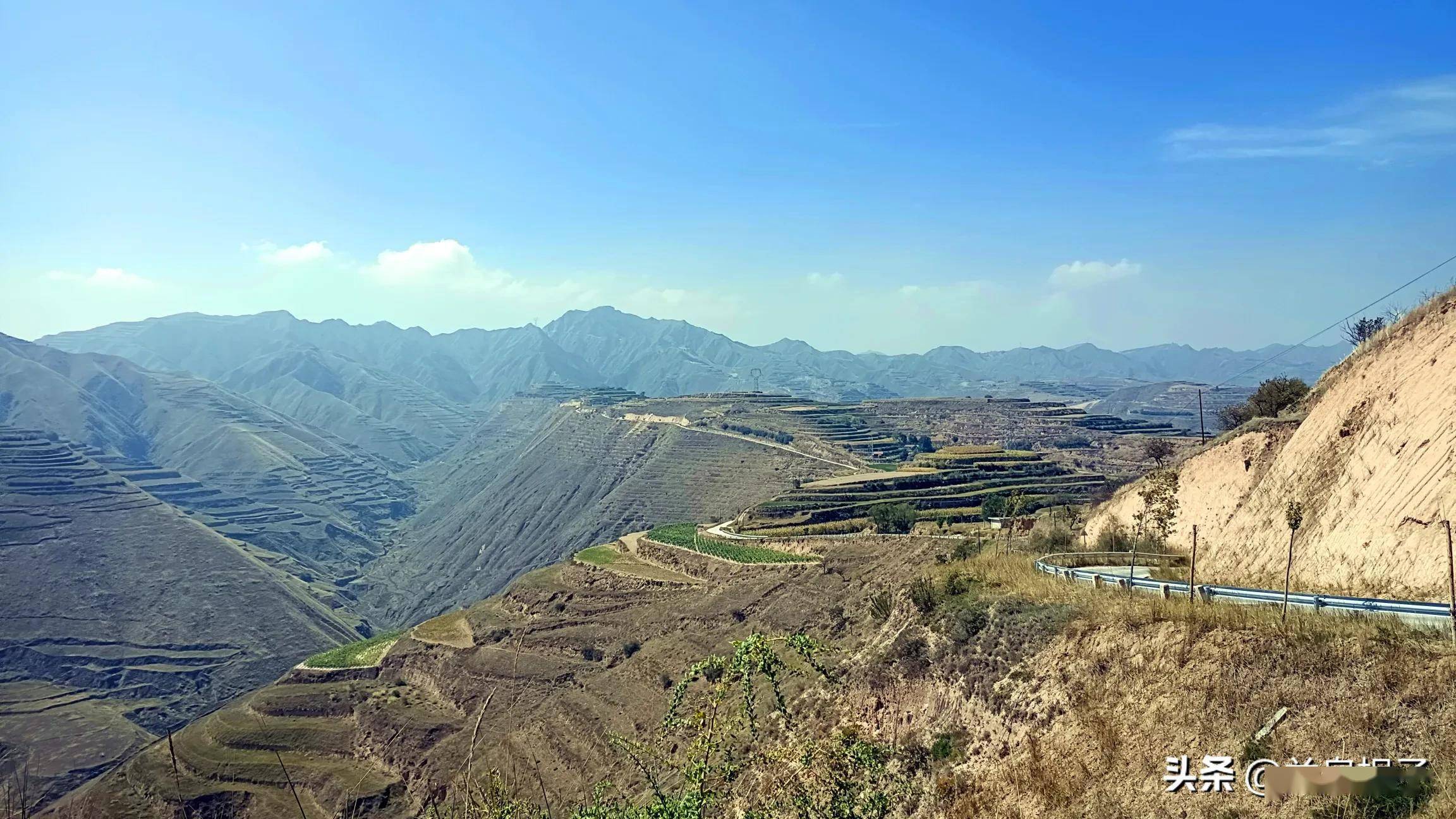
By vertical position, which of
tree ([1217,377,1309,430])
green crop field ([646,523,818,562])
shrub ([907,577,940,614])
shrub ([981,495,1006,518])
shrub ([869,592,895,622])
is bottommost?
green crop field ([646,523,818,562])

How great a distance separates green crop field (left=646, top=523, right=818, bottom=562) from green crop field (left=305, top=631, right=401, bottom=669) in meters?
21.1

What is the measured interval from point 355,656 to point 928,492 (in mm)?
47721

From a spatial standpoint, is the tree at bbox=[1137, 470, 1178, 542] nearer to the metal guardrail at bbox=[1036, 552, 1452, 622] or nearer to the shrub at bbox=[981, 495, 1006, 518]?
the metal guardrail at bbox=[1036, 552, 1452, 622]

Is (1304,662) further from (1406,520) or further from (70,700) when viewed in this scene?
(70,700)

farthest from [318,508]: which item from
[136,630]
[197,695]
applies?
[197,695]

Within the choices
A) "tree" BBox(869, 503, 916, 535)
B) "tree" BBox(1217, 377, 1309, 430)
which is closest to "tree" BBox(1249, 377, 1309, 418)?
"tree" BBox(1217, 377, 1309, 430)

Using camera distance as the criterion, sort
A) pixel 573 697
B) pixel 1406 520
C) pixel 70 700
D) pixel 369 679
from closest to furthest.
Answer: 1. pixel 1406 520
2. pixel 573 697
3. pixel 369 679
4. pixel 70 700

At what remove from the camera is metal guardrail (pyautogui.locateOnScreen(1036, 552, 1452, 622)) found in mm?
11383

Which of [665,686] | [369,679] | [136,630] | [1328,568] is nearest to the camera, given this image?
[1328,568]

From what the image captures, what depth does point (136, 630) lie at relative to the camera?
3179 inches

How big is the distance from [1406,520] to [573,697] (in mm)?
34368

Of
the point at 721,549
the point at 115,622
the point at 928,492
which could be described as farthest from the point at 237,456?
the point at 928,492

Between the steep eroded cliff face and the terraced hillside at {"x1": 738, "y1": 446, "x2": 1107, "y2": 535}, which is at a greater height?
the steep eroded cliff face

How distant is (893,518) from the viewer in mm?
59781
